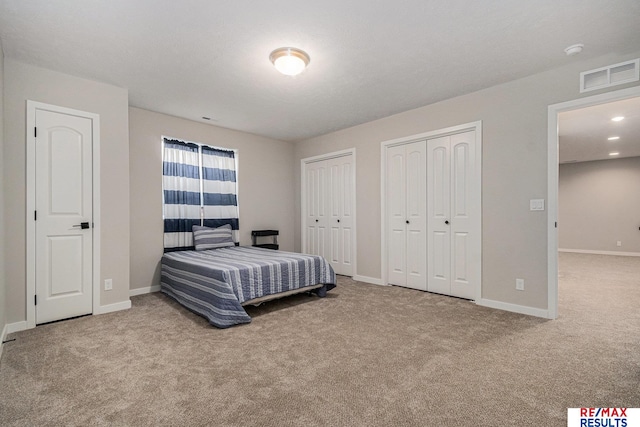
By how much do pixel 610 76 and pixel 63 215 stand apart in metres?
5.58

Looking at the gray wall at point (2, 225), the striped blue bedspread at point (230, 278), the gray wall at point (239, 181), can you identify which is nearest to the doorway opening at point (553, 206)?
the striped blue bedspread at point (230, 278)

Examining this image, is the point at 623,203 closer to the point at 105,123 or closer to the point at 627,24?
the point at 627,24

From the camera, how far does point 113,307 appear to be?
3.47 meters

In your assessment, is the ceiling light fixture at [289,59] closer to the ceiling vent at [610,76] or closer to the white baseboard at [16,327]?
the ceiling vent at [610,76]

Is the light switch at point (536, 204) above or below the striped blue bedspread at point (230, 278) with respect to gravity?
above

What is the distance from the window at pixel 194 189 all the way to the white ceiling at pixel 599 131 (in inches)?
212

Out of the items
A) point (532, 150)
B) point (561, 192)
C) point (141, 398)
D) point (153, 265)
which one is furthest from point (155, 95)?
point (561, 192)

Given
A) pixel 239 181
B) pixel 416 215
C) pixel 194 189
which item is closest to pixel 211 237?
pixel 194 189

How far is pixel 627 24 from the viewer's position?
94.2 inches

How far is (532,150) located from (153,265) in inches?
199

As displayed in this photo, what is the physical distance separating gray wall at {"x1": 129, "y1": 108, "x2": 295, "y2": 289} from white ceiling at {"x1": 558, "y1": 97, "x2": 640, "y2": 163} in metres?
4.83

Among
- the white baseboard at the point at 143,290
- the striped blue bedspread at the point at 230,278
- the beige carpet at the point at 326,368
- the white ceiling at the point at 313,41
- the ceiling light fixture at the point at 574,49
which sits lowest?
the beige carpet at the point at 326,368

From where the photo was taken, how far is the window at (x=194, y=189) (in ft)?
15.0

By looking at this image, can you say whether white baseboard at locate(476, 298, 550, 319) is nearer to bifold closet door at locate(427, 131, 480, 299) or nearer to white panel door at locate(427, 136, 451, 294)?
bifold closet door at locate(427, 131, 480, 299)
